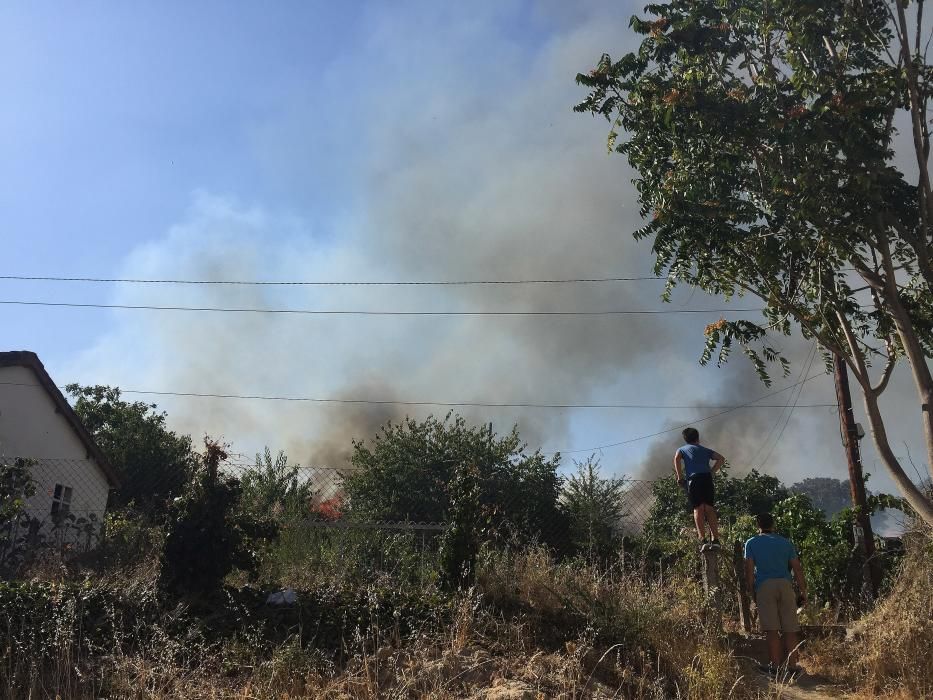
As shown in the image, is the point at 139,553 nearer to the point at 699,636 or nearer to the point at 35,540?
the point at 35,540

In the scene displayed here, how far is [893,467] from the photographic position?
895 centimetres

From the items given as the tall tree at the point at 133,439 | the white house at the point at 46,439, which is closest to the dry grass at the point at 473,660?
the white house at the point at 46,439

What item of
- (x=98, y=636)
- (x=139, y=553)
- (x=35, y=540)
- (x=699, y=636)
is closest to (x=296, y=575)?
(x=98, y=636)

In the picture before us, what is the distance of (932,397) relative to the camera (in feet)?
28.3

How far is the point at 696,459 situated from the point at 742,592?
1.60m

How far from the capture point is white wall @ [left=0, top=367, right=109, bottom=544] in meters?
17.3

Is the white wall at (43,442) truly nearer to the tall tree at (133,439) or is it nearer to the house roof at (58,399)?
the house roof at (58,399)

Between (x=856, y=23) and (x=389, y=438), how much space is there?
16.3 meters

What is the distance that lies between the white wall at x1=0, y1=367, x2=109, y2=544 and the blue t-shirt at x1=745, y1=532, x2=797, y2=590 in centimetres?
1385

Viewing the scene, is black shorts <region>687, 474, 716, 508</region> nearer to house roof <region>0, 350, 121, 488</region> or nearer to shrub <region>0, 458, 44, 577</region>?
shrub <region>0, 458, 44, 577</region>

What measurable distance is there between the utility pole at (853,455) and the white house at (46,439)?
14664 mm

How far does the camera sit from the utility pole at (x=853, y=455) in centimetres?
1186

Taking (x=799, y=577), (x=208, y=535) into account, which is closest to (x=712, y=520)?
(x=799, y=577)

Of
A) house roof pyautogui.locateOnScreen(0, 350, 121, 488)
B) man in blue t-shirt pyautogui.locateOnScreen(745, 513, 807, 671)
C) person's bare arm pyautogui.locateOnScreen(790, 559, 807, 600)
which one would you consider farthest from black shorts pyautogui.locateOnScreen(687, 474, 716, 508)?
house roof pyautogui.locateOnScreen(0, 350, 121, 488)
